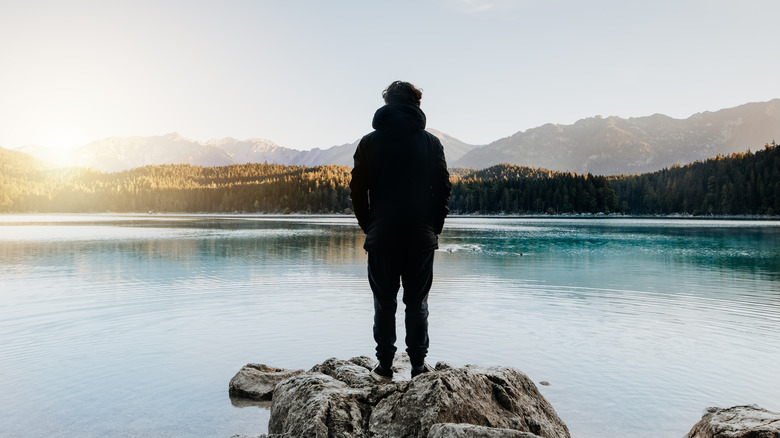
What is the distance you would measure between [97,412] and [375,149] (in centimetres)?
450

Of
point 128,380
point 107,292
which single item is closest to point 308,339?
point 128,380

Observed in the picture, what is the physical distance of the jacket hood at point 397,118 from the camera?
17.6ft

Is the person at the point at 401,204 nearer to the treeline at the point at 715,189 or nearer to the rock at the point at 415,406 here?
the rock at the point at 415,406

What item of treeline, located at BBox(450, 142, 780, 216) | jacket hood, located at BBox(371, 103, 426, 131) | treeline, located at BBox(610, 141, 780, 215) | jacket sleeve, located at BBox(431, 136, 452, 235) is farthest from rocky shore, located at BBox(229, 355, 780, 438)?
treeline, located at BBox(450, 142, 780, 216)

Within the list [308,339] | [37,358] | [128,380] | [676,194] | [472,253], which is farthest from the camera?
[676,194]

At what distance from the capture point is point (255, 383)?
7125 mm

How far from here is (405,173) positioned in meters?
5.30

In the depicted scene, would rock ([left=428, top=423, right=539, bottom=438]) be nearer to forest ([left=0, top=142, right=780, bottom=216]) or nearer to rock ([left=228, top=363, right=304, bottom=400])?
rock ([left=228, top=363, right=304, bottom=400])

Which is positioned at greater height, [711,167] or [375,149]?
[711,167]

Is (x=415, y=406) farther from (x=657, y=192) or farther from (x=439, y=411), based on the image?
(x=657, y=192)

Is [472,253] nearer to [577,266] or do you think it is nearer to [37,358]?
[577,266]

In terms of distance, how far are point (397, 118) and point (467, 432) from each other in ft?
9.61

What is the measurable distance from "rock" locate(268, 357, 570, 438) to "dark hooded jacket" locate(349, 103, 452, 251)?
1314 mm

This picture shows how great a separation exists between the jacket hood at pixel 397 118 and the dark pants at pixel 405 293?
47.9 inches
